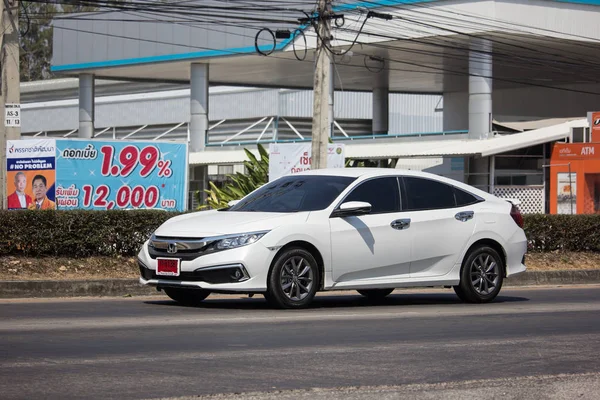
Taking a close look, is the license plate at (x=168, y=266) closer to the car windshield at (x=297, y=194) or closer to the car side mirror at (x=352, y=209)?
the car windshield at (x=297, y=194)

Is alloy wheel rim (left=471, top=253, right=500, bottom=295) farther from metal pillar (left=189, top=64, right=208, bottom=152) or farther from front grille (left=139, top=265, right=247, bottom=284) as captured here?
metal pillar (left=189, top=64, right=208, bottom=152)

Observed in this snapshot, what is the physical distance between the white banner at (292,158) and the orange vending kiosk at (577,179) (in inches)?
371

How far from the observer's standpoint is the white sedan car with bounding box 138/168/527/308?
38.4ft

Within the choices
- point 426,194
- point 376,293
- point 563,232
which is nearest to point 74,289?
point 376,293

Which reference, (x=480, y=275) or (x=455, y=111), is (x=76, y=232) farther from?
(x=455, y=111)

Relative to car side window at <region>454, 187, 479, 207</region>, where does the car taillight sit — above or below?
below

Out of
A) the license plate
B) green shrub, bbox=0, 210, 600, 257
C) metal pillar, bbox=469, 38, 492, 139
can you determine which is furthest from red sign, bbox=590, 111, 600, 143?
the license plate

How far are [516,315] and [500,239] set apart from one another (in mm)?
1804

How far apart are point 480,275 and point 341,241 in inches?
87.0

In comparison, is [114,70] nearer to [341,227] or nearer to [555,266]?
[555,266]

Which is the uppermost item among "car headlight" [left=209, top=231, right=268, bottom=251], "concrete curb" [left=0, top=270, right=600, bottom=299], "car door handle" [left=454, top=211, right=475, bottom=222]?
"car door handle" [left=454, top=211, right=475, bottom=222]

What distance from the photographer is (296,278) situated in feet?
39.4

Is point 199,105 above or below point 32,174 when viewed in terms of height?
above

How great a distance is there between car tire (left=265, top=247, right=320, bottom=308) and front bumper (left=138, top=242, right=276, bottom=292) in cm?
12
